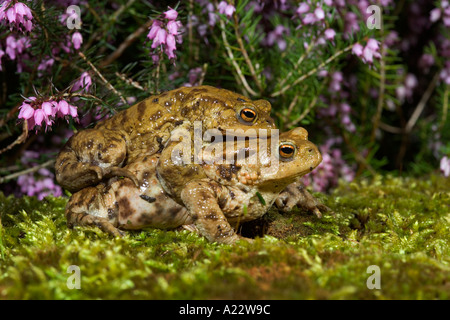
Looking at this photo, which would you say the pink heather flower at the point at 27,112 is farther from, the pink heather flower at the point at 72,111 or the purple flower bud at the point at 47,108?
the pink heather flower at the point at 72,111

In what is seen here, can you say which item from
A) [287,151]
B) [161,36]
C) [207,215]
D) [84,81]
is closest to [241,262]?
[207,215]

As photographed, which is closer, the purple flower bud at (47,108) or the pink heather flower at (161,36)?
the purple flower bud at (47,108)

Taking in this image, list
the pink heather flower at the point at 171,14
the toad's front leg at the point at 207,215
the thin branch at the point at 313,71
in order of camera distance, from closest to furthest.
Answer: the toad's front leg at the point at 207,215, the pink heather flower at the point at 171,14, the thin branch at the point at 313,71

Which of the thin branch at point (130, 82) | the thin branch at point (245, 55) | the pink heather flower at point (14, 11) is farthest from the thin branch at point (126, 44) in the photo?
the pink heather flower at point (14, 11)

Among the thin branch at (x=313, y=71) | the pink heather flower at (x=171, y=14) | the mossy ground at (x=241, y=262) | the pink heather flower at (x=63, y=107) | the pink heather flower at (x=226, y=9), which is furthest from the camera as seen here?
the thin branch at (x=313, y=71)

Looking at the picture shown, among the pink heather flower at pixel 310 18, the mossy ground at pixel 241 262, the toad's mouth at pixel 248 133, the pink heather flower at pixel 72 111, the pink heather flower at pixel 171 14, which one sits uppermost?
the pink heather flower at pixel 310 18

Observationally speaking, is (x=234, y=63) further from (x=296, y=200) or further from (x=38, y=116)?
(x=38, y=116)
